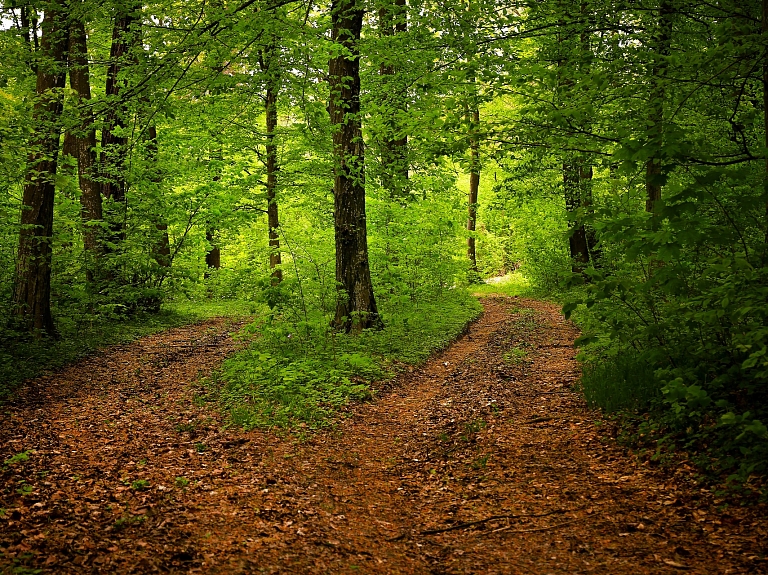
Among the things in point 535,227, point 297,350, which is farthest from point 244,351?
point 535,227

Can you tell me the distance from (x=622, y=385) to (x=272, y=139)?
12.2 m

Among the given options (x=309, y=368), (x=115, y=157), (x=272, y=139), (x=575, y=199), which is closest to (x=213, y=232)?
(x=272, y=139)

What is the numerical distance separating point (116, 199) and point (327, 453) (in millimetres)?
12256

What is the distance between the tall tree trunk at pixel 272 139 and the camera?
27.6ft

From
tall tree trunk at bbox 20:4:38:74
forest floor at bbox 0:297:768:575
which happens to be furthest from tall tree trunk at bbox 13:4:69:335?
forest floor at bbox 0:297:768:575

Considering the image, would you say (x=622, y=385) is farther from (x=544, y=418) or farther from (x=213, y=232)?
(x=213, y=232)

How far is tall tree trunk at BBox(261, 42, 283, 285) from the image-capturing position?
27.6 feet

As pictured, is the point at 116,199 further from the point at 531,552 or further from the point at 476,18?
the point at 531,552

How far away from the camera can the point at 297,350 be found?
396 inches

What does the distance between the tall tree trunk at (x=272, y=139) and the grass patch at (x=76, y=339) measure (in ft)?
7.80

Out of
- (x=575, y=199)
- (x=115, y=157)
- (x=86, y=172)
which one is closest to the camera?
(x=115, y=157)

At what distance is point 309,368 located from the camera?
29.4ft

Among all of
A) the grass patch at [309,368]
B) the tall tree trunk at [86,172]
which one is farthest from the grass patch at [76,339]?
the grass patch at [309,368]

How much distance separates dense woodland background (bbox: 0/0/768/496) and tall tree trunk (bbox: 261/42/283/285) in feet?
0.28
